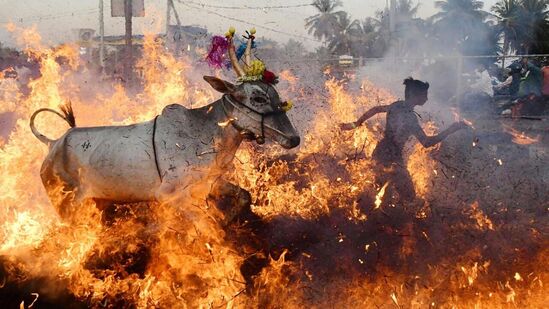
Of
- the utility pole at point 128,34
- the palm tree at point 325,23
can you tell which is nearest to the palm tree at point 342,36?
the palm tree at point 325,23

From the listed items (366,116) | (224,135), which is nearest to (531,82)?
(366,116)

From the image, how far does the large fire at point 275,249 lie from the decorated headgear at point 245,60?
4.92ft

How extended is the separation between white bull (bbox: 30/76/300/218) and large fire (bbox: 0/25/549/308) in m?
0.36

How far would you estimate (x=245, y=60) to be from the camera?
522 cm

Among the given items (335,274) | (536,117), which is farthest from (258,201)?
(536,117)

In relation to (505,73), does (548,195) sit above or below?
below

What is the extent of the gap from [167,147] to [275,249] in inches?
72.4

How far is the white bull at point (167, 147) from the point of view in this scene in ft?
16.2

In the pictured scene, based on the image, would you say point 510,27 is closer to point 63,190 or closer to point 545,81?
point 545,81

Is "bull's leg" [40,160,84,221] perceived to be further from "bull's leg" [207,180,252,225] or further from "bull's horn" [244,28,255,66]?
"bull's horn" [244,28,255,66]

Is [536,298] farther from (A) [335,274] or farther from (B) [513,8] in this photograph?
(B) [513,8]

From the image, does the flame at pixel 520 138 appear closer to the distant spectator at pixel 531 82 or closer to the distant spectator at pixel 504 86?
the distant spectator at pixel 531 82

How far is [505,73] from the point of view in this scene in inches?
626

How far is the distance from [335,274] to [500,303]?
5.54 feet
